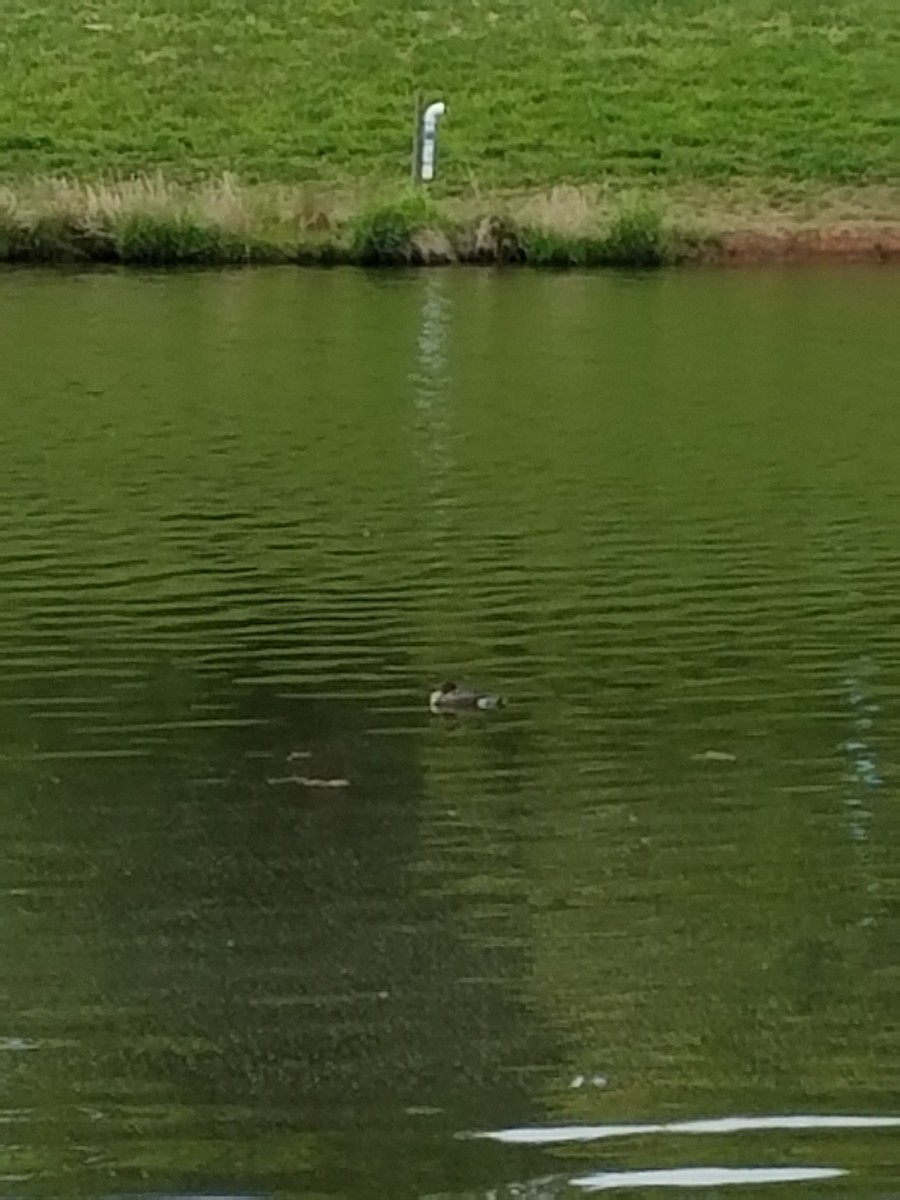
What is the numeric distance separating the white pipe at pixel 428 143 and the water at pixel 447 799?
43.4 ft

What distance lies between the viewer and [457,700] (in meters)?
10.9

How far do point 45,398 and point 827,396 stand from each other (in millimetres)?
5538

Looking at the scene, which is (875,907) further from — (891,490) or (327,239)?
(327,239)

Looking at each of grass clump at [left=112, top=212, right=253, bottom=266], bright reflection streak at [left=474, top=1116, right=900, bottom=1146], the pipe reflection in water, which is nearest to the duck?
bright reflection streak at [left=474, top=1116, right=900, bottom=1146]

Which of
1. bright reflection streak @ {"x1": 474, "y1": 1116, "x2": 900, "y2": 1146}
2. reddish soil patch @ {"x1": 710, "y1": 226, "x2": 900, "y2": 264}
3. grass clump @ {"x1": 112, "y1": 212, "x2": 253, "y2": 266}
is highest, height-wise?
bright reflection streak @ {"x1": 474, "y1": 1116, "x2": 900, "y2": 1146}

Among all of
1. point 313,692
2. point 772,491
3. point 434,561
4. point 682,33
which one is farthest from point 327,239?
point 313,692

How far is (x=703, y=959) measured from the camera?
7840 millimetres

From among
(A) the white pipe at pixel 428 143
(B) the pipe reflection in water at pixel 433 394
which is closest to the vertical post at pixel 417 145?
(A) the white pipe at pixel 428 143

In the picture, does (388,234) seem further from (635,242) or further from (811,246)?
(811,246)

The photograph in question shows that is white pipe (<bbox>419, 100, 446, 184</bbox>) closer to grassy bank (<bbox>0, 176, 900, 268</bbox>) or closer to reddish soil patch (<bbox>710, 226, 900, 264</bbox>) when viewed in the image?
grassy bank (<bbox>0, 176, 900, 268</bbox>)

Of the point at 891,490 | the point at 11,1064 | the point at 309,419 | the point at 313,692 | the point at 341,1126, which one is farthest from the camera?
the point at 309,419

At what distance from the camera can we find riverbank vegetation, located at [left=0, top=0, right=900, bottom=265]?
99.1 ft

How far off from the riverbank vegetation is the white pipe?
0.25m

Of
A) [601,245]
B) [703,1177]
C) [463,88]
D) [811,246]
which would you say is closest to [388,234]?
[601,245]
